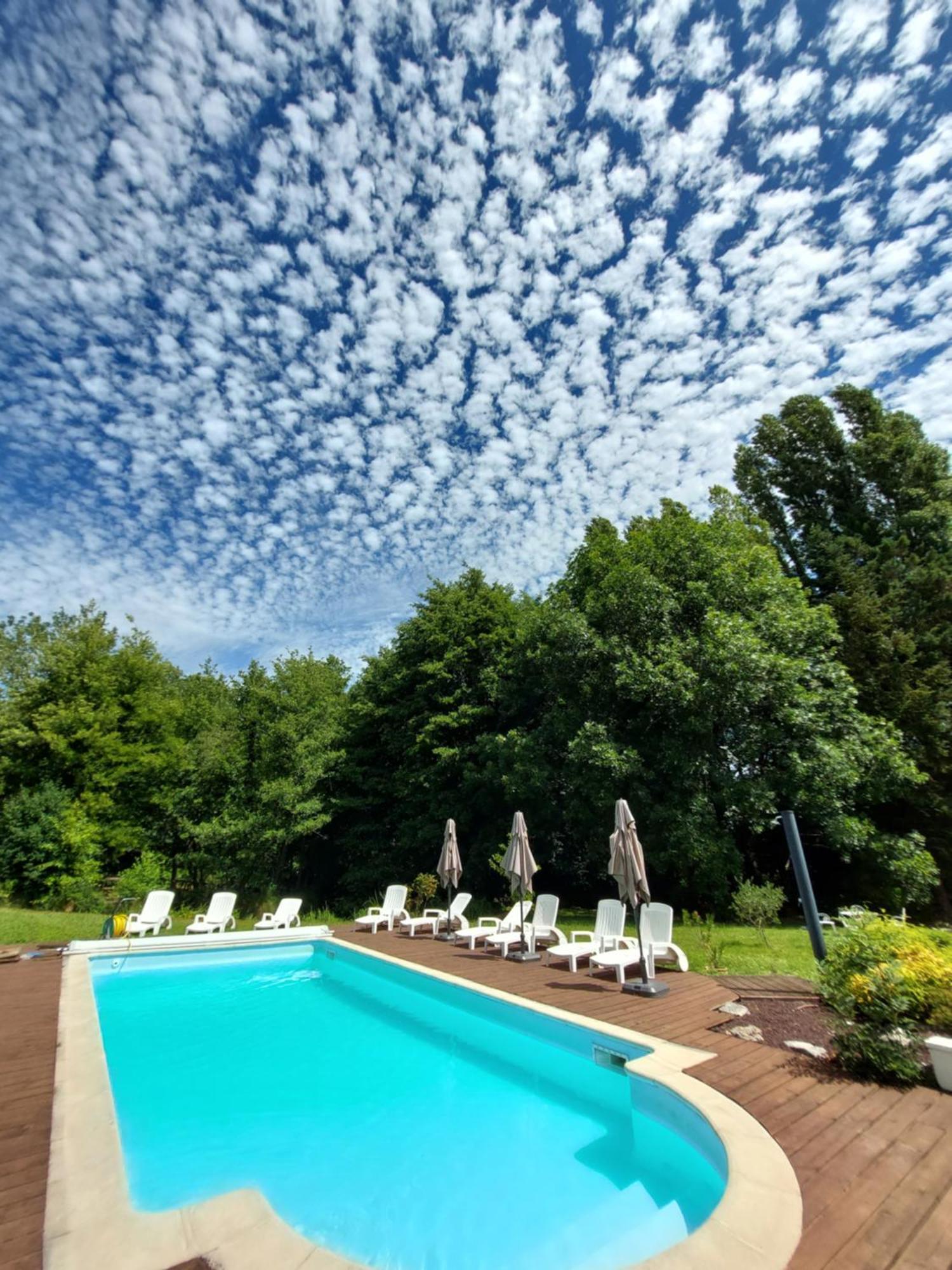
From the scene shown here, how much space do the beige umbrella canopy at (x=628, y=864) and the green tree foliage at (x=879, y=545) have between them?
39.3ft

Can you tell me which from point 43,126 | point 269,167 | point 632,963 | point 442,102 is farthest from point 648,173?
point 632,963

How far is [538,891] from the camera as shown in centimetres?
1895

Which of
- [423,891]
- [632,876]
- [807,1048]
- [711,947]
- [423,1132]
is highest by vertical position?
[632,876]

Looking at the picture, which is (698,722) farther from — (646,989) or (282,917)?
(282,917)

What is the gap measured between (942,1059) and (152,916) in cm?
1567

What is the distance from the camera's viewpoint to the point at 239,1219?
9.62 feet

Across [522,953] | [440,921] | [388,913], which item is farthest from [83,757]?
[522,953]

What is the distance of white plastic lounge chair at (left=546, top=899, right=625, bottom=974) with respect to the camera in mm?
8867

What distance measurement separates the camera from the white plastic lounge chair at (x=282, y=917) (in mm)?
14453

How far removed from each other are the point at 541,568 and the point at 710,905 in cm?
1257

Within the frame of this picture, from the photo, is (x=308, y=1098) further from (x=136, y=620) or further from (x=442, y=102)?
(x=136, y=620)

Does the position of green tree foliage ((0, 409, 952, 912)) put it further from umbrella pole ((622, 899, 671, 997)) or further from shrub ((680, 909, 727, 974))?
umbrella pole ((622, 899, 671, 997))

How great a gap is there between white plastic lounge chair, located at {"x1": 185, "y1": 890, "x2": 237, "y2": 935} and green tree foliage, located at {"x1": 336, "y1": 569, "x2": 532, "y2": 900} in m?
6.29

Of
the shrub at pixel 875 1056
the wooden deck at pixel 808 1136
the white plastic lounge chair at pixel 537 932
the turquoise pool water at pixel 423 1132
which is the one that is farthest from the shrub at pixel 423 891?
the shrub at pixel 875 1056
